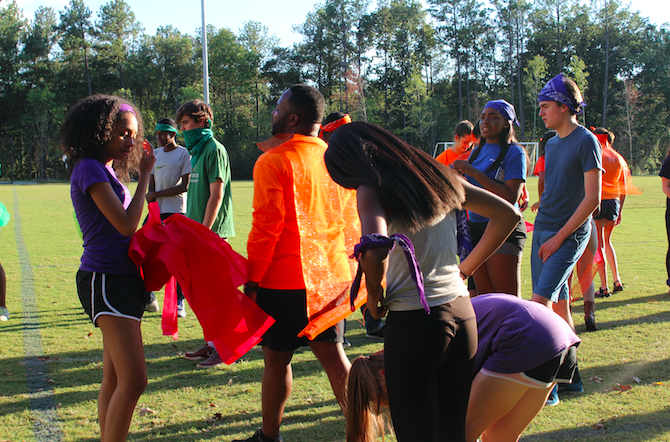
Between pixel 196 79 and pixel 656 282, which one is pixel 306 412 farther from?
pixel 196 79

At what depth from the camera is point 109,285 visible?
267cm

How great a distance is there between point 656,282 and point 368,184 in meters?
7.28

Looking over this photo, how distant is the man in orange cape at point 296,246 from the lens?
2912 mm

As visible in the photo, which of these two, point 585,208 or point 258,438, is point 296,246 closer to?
point 258,438

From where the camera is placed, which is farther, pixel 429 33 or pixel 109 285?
pixel 429 33

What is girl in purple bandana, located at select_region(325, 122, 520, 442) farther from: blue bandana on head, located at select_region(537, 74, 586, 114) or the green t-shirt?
the green t-shirt

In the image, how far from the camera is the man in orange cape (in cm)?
291

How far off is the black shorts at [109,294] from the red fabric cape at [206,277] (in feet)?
0.42

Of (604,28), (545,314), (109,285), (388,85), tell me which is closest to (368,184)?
(545,314)

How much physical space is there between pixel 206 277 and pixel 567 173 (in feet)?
8.82

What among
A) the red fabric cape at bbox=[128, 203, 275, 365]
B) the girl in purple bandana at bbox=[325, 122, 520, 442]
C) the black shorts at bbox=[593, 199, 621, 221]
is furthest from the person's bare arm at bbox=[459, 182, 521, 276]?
the black shorts at bbox=[593, 199, 621, 221]

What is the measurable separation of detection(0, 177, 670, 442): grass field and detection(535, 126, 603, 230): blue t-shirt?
52.4 inches

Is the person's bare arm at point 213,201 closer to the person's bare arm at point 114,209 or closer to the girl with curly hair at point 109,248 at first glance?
the girl with curly hair at point 109,248

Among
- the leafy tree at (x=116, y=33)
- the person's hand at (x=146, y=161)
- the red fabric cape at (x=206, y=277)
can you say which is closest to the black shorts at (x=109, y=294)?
the red fabric cape at (x=206, y=277)
